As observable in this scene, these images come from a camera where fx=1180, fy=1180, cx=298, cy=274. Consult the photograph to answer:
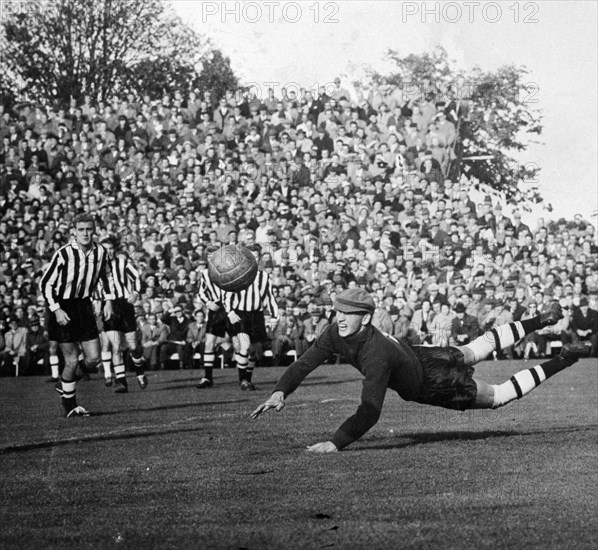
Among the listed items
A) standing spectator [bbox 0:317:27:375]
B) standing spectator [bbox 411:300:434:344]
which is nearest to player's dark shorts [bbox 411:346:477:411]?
standing spectator [bbox 411:300:434:344]

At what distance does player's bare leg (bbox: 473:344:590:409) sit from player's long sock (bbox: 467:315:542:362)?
1.03 feet

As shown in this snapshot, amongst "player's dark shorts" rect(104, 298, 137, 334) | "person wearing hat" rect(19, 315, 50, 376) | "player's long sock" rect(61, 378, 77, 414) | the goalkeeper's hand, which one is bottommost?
"person wearing hat" rect(19, 315, 50, 376)

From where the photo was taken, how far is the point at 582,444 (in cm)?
873

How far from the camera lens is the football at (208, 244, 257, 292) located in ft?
33.7

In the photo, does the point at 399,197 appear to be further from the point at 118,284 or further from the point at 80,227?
the point at 80,227

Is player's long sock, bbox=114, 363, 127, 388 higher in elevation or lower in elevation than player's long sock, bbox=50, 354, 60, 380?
higher

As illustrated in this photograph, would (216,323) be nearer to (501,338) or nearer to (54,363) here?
(54,363)

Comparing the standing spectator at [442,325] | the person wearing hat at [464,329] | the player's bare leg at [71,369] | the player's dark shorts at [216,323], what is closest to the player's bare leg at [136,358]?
the player's dark shorts at [216,323]

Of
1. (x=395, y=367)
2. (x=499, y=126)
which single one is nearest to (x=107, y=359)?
(x=395, y=367)

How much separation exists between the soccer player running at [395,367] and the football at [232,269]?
6.55 feet

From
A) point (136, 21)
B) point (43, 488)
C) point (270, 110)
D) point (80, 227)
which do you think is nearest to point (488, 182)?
point (270, 110)

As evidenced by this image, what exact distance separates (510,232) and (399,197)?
101 inches

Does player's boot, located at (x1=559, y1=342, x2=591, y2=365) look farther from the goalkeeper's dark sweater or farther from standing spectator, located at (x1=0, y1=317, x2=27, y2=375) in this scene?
standing spectator, located at (x1=0, y1=317, x2=27, y2=375)

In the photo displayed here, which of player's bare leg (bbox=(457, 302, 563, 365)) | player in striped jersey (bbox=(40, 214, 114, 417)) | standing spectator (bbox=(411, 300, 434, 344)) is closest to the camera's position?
player's bare leg (bbox=(457, 302, 563, 365))
